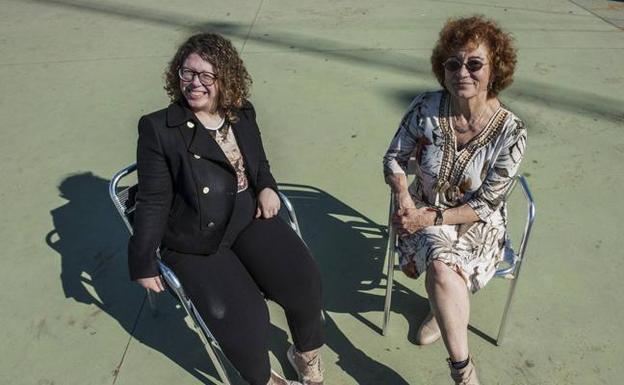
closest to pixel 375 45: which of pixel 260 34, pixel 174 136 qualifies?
pixel 260 34

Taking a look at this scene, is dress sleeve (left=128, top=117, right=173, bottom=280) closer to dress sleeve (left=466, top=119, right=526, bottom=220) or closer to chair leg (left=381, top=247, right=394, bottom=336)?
chair leg (left=381, top=247, right=394, bottom=336)

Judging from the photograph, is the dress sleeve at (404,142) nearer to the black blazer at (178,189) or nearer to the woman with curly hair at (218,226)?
the woman with curly hair at (218,226)

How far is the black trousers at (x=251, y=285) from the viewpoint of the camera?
1971 mm

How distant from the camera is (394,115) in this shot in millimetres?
3967

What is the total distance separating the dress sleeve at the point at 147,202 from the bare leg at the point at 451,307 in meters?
1.03

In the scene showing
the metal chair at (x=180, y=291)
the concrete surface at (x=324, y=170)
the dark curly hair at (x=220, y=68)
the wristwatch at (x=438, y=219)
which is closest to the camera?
the metal chair at (x=180, y=291)

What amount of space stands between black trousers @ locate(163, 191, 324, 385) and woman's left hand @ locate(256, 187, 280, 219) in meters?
0.03

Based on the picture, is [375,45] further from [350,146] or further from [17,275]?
[17,275]

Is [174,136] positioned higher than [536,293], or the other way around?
[174,136]

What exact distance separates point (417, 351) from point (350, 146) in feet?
5.33

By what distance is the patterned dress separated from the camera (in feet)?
6.91

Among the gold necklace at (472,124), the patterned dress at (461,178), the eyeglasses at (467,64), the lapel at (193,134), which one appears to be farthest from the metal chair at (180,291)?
the eyeglasses at (467,64)

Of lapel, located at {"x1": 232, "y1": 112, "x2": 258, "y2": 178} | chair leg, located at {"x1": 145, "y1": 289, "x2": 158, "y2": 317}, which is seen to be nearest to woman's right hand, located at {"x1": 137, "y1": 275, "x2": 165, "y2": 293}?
chair leg, located at {"x1": 145, "y1": 289, "x2": 158, "y2": 317}

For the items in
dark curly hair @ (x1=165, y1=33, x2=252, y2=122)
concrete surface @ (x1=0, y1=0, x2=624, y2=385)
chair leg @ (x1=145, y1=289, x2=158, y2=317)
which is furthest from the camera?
chair leg @ (x1=145, y1=289, x2=158, y2=317)
